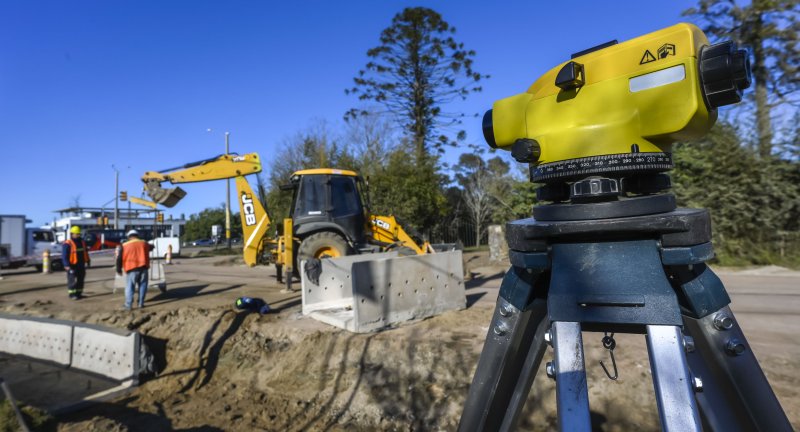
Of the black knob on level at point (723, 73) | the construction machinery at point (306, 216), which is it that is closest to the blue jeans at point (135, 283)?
the construction machinery at point (306, 216)

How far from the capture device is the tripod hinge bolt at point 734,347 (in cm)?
113

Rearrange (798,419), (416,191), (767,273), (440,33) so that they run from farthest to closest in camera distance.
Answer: (440,33)
(416,191)
(767,273)
(798,419)

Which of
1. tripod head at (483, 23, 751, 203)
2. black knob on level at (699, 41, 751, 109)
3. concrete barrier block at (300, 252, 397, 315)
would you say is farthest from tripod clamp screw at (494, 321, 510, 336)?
concrete barrier block at (300, 252, 397, 315)

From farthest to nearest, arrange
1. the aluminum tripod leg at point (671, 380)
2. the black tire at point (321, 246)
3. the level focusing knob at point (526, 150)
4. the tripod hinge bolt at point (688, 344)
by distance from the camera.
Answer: the black tire at point (321, 246)
the level focusing knob at point (526, 150)
the tripod hinge bolt at point (688, 344)
the aluminum tripod leg at point (671, 380)

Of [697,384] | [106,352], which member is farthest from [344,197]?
[697,384]

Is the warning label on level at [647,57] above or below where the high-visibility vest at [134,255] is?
above

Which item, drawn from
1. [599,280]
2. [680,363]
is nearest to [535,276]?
[599,280]

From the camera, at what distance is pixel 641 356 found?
4340 millimetres

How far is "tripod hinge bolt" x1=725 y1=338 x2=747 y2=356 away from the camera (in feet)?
3.69

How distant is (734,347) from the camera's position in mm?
1129

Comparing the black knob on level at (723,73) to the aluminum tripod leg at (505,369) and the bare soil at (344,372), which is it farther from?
the bare soil at (344,372)

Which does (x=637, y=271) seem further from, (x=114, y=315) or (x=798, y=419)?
(x=114, y=315)

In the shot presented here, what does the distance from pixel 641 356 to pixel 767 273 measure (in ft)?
29.2

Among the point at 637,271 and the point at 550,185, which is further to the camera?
the point at 550,185
